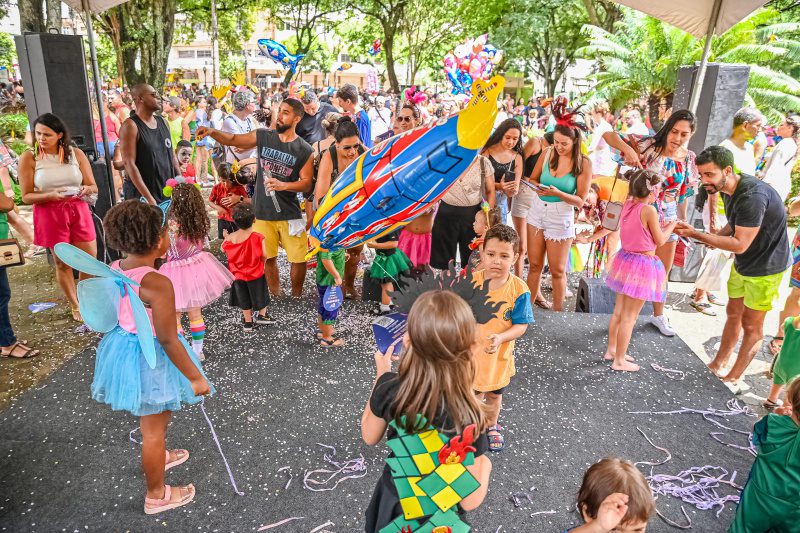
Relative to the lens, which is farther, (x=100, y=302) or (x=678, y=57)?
(x=678, y=57)

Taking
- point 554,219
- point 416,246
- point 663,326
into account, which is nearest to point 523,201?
point 554,219

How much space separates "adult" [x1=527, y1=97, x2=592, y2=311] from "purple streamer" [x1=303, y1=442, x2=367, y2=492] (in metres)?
2.47

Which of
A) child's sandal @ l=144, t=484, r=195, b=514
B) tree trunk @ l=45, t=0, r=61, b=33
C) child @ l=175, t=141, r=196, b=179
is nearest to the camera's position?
child's sandal @ l=144, t=484, r=195, b=514

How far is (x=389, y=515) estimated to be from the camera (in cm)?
160

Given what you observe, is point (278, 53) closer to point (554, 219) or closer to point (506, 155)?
point (506, 155)

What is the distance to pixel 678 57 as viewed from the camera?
11.5 meters

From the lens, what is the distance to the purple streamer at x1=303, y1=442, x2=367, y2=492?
2.49 metres

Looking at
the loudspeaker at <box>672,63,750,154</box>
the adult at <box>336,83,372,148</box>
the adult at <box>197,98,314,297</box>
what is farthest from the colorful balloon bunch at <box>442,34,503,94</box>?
the loudspeaker at <box>672,63,750,154</box>

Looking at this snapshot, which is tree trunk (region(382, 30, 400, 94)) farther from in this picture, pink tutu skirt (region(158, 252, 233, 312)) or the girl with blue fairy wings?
the girl with blue fairy wings

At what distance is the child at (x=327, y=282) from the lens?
11.8 feet

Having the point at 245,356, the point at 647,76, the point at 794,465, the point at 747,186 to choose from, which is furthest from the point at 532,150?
the point at 647,76

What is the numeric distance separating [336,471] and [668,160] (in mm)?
3401

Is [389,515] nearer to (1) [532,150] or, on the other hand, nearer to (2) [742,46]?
(1) [532,150]

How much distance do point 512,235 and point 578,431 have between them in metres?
1.24
